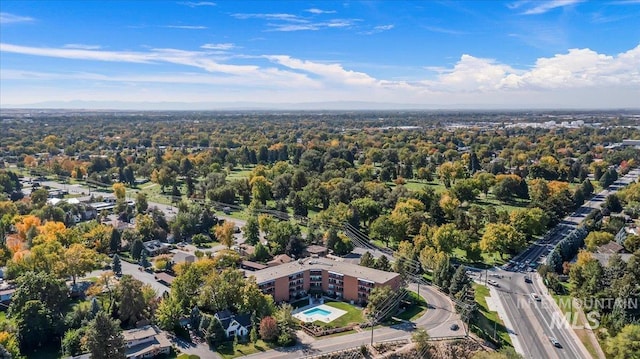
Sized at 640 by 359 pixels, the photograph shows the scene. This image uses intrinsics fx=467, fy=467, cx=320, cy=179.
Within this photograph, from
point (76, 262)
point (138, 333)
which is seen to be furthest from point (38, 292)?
point (138, 333)

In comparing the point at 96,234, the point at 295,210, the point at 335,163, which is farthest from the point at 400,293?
the point at 335,163

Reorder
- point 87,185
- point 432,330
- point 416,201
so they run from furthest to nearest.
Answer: point 87,185, point 416,201, point 432,330

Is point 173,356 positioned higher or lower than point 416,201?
lower

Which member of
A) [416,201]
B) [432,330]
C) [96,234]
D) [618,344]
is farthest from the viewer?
[416,201]

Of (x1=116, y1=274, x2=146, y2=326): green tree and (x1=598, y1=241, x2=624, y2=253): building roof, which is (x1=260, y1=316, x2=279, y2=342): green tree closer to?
(x1=116, y1=274, x2=146, y2=326): green tree

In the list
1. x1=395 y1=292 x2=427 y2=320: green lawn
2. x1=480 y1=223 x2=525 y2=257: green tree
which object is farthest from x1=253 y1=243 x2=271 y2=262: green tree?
x1=480 y1=223 x2=525 y2=257: green tree

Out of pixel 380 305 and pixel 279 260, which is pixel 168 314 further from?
pixel 380 305

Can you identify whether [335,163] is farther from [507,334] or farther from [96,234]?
[507,334]
